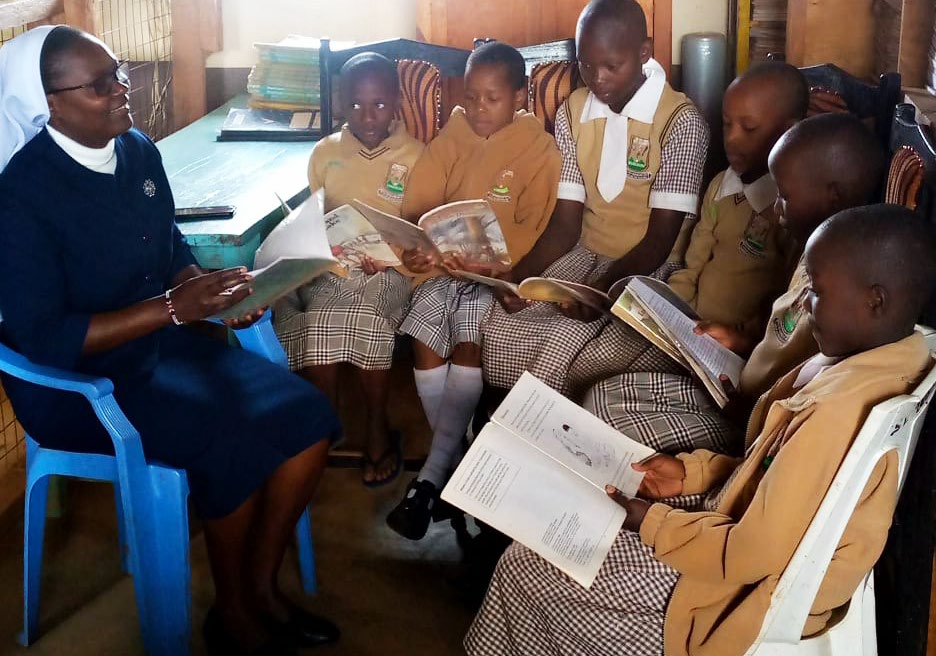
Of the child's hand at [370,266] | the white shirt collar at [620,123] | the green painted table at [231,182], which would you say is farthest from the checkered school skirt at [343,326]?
the white shirt collar at [620,123]

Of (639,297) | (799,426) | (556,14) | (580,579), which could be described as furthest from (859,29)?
(580,579)

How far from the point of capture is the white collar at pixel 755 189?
2219 millimetres

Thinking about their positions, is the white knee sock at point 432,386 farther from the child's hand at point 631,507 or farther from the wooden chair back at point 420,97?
the child's hand at point 631,507

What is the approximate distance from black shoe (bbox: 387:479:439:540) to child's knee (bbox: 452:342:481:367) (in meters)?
0.31

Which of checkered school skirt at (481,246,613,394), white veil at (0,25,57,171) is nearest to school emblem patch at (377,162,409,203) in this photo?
checkered school skirt at (481,246,613,394)

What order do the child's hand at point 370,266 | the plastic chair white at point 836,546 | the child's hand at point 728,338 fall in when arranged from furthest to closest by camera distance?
the child's hand at point 370,266, the child's hand at point 728,338, the plastic chair white at point 836,546

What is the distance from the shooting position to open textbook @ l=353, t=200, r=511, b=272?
226 cm

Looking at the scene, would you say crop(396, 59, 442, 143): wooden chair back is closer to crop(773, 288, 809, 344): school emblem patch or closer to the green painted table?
the green painted table

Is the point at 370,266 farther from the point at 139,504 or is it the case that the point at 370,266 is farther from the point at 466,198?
the point at 139,504

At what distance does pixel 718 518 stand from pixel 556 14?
218 centimetres

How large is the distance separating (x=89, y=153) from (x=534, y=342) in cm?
104

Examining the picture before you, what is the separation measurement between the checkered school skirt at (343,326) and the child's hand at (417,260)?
0.11 metres

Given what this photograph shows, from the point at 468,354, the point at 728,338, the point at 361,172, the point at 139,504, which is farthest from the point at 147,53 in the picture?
the point at 728,338

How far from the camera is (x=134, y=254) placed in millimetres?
2023
